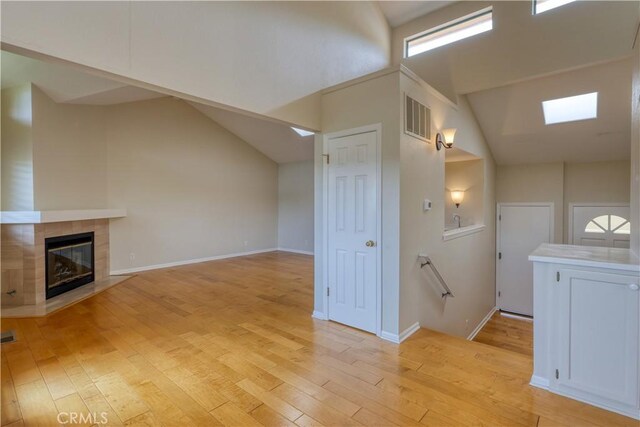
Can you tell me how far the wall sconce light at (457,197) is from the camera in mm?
5868

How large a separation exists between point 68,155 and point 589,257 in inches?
268

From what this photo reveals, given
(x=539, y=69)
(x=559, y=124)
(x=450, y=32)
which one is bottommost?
(x=559, y=124)

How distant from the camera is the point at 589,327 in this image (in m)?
2.12

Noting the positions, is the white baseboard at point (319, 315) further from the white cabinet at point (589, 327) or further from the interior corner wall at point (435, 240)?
the white cabinet at point (589, 327)

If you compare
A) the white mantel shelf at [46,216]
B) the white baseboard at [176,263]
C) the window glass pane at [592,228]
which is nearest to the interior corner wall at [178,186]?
the white baseboard at [176,263]

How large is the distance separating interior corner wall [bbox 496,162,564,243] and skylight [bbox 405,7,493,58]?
9.60ft

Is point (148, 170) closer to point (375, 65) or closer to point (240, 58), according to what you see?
point (240, 58)

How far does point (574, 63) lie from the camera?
365cm

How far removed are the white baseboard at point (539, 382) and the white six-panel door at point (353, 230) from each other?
139 cm

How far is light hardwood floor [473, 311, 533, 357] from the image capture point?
195 inches

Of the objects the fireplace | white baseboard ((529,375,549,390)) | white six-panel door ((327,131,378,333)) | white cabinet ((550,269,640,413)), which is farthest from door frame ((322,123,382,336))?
the fireplace

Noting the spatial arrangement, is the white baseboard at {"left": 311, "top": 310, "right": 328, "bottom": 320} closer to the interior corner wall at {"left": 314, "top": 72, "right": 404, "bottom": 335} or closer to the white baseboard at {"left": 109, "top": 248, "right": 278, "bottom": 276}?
the interior corner wall at {"left": 314, "top": 72, "right": 404, "bottom": 335}

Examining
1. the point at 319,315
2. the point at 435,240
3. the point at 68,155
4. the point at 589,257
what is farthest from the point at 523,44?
the point at 68,155

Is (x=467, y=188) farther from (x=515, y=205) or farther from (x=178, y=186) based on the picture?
(x=178, y=186)
